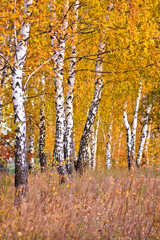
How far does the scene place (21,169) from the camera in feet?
18.9

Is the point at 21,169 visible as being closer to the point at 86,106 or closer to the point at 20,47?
the point at 20,47

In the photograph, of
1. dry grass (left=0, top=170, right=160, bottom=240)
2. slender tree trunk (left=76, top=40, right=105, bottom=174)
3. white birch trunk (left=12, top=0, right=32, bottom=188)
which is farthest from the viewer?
slender tree trunk (left=76, top=40, right=105, bottom=174)

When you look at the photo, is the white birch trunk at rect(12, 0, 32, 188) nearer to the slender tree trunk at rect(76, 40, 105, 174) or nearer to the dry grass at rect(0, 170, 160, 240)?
the dry grass at rect(0, 170, 160, 240)

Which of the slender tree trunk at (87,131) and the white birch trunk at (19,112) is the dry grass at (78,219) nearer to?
the white birch trunk at (19,112)

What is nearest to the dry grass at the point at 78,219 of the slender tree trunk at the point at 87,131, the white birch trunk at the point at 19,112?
the white birch trunk at the point at 19,112

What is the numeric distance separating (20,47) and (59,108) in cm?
323

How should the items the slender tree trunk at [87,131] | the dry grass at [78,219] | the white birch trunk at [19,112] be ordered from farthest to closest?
1. the slender tree trunk at [87,131]
2. the white birch trunk at [19,112]
3. the dry grass at [78,219]

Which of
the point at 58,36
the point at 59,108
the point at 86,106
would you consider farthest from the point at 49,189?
the point at 86,106

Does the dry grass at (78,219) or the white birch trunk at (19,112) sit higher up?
the white birch trunk at (19,112)

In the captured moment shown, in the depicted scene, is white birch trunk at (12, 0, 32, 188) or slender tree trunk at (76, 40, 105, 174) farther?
slender tree trunk at (76, 40, 105, 174)

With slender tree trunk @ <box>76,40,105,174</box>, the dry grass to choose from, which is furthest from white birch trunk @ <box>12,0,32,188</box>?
slender tree trunk @ <box>76,40,105,174</box>

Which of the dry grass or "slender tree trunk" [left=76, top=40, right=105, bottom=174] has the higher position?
"slender tree trunk" [left=76, top=40, right=105, bottom=174]

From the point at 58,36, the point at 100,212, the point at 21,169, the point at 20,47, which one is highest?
the point at 58,36

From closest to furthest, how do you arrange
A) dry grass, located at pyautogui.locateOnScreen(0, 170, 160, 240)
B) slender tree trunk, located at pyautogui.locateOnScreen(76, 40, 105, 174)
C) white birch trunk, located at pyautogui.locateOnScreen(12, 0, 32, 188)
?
dry grass, located at pyautogui.locateOnScreen(0, 170, 160, 240), white birch trunk, located at pyautogui.locateOnScreen(12, 0, 32, 188), slender tree trunk, located at pyautogui.locateOnScreen(76, 40, 105, 174)
